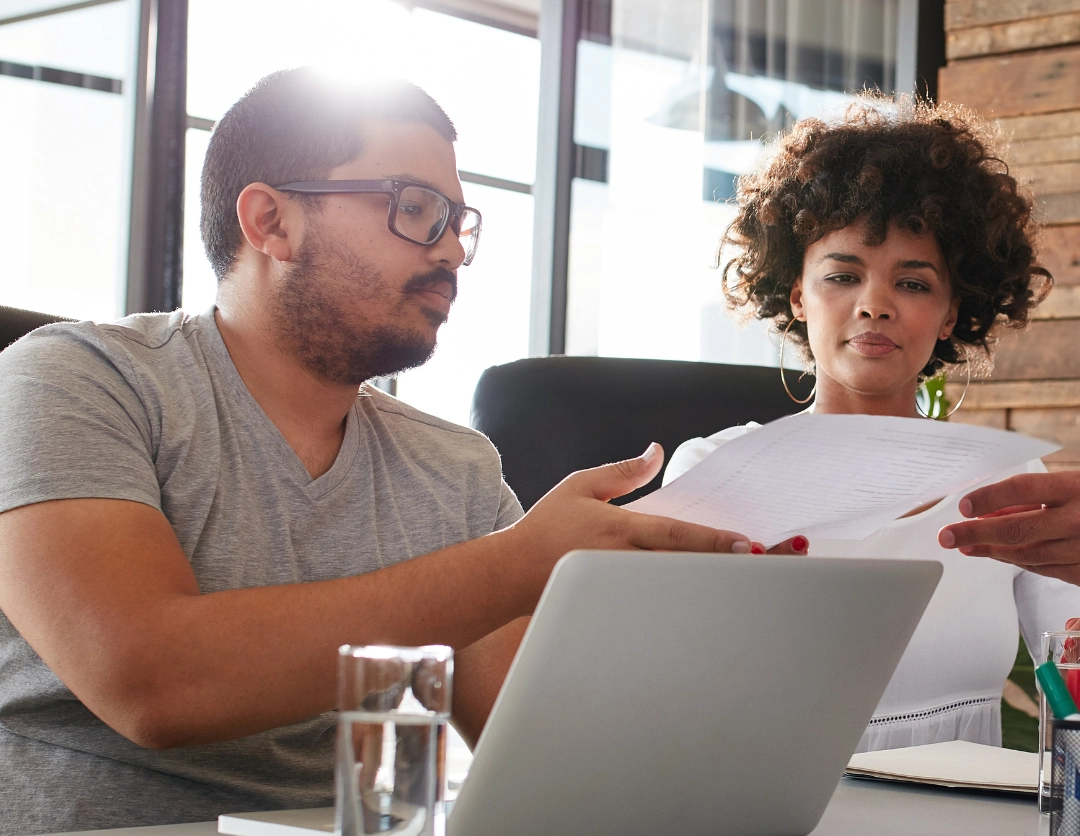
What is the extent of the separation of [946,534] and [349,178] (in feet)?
2.16

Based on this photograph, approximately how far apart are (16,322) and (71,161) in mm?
1618

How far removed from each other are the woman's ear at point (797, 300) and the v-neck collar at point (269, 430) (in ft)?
2.62

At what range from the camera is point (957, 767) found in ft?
2.93

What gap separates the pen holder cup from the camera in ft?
1.95

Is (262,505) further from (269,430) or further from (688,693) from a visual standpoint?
(688,693)

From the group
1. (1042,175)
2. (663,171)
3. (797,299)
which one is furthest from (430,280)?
(1042,175)

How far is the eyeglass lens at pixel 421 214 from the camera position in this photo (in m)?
1.13

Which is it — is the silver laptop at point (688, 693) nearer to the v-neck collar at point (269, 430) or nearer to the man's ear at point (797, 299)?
the v-neck collar at point (269, 430)

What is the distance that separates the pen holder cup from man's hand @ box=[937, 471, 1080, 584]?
24 cm

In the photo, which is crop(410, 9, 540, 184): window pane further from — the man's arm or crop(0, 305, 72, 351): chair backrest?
the man's arm

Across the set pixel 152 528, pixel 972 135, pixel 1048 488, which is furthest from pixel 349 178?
pixel 972 135

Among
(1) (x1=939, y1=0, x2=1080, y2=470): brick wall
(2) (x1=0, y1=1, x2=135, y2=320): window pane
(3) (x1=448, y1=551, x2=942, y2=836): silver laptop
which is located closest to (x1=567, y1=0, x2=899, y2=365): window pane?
(1) (x1=939, y1=0, x2=1080, y2=470): brick wall

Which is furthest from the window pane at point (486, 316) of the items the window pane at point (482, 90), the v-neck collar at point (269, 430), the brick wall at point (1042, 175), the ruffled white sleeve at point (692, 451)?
the v-neck collar at point (269, 430)

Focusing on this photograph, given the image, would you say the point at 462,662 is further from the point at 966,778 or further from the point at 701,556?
the point at 701,556
